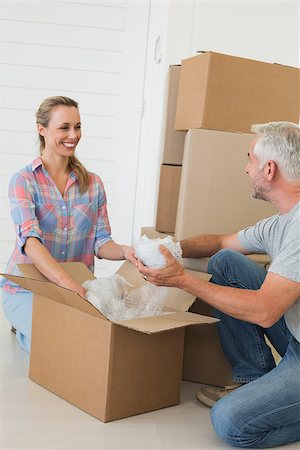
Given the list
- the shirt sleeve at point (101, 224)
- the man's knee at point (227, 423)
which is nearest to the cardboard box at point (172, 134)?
the shirt sleeve at point (101, 224)

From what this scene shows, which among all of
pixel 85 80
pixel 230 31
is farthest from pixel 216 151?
pixel 85 80

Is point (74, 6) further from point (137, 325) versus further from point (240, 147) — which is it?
point (137, 325)

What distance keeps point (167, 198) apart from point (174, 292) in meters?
0.49

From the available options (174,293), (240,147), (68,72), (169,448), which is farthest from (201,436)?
(68,72)

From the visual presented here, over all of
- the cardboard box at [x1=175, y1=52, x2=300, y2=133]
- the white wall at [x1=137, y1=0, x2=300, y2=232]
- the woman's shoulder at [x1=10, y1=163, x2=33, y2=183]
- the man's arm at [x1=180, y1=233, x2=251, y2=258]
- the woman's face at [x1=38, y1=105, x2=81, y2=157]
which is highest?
the white wall at [x1=137, y1=0, x2=300, y2=232]

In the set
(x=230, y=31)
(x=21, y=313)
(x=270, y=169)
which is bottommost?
(x=21, y=313)

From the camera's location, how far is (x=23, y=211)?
2.40m

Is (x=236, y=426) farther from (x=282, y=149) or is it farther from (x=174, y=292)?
(x=282, y=149)

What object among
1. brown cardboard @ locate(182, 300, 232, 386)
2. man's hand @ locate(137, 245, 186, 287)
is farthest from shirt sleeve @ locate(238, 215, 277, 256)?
man's hand @ locate(137, 245, 186, 287)

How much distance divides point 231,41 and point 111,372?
2213 mm

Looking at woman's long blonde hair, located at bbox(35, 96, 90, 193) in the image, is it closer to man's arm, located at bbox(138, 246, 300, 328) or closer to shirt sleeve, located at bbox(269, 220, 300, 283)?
man's arm, located at bbox(138, 246, 300, 328)

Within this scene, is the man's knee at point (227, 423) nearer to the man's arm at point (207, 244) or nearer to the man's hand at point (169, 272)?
the man's hand at point (169, 272)

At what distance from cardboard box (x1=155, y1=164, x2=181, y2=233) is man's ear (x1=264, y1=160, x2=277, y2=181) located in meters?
0.70

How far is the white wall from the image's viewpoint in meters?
3.48
